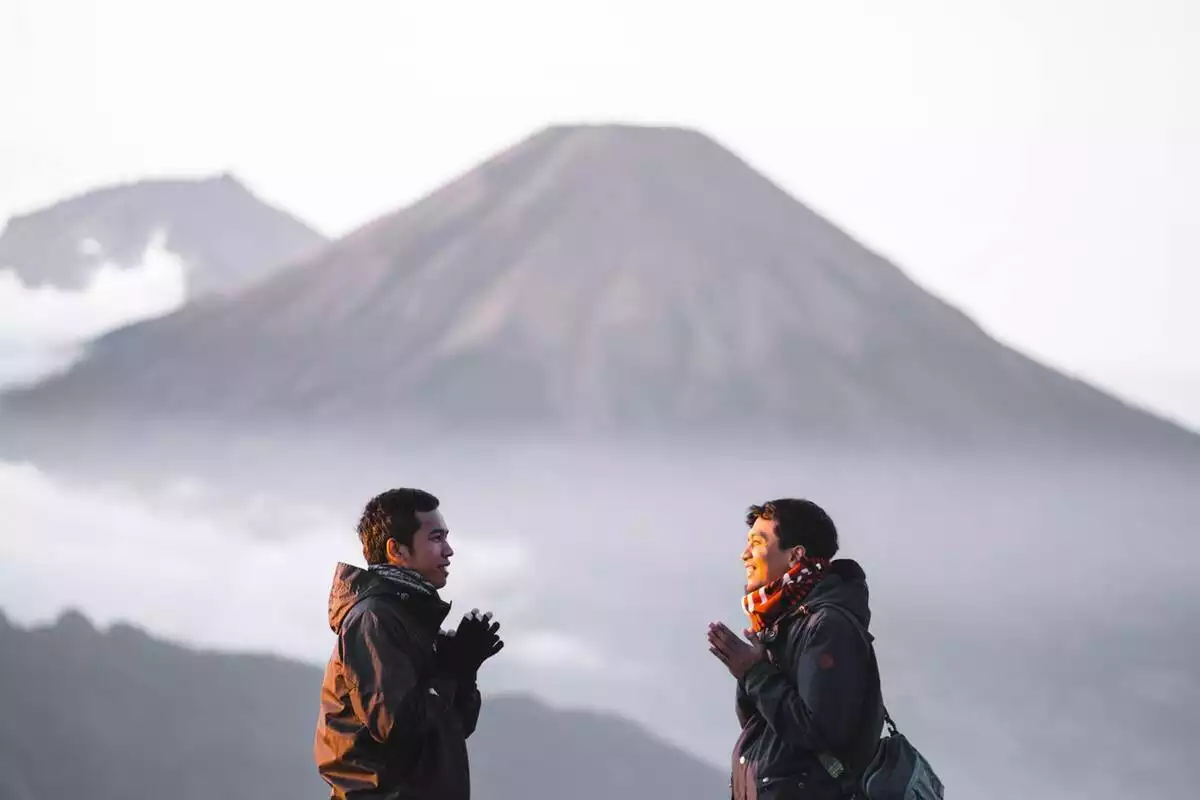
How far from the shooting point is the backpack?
2.91 meters

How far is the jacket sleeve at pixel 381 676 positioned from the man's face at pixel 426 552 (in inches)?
6.9

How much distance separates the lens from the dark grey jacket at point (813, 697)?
2842mm

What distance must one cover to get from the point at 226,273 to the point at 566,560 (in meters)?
12.4

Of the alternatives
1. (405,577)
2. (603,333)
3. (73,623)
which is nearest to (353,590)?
(405,577)

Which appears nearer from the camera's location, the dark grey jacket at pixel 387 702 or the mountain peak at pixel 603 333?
the dark grey jacket at pixel 387 702

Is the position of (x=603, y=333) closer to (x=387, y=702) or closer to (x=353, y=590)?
(x=353, y=590)

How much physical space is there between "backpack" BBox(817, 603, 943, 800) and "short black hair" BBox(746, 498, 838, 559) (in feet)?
0.51

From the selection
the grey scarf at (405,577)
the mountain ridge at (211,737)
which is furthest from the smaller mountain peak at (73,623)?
the grey scarf at (405,577)

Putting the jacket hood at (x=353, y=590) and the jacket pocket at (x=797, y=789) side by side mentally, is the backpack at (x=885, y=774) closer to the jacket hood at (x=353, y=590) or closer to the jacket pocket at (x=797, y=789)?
the jacket pocket at (x=797, y=789)

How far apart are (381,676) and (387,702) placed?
2.1 inches

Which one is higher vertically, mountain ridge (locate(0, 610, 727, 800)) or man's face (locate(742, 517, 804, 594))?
mountain ridge (locate(0, 610, 727, 800))

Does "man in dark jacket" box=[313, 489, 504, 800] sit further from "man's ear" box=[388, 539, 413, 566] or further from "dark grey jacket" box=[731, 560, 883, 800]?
"dark grey jacket" box=[731, 560, 883, 800]

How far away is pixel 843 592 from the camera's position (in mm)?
2928

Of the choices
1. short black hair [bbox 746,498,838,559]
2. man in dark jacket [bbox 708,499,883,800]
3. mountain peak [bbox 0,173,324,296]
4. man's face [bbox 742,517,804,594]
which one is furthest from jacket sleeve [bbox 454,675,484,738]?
mountain peak [bbox 0,173,324,296]
